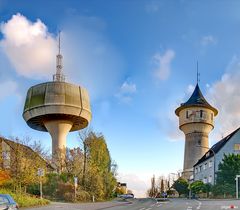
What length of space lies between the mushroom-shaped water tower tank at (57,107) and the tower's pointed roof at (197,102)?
71.6 ft

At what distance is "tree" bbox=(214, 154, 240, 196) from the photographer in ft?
198

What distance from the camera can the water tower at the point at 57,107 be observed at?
236 ft

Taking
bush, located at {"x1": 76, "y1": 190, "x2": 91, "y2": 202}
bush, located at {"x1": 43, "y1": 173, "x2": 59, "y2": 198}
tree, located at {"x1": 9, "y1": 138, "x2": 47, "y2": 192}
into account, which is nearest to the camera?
tree, located at {"x1": 9, "y1": 138, "x2": 47, "y2": 192}

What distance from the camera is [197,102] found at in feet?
291

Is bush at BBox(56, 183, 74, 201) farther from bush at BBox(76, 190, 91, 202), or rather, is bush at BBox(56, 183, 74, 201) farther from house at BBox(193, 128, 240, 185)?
house at BBox(193, 128, 240, 185)

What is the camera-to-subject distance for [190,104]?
87.4 m

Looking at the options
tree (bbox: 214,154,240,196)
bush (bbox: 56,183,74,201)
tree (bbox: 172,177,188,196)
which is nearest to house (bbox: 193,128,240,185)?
tree (bbox: 214,154,240,196)

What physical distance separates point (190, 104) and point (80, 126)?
2241 cm

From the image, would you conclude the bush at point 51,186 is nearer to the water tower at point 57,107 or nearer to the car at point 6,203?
the water tower at point 57,107

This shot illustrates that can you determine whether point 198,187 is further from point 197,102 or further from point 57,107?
point 57,107

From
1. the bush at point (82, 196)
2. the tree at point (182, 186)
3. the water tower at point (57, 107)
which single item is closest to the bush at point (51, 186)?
the bush at point (82, 196)

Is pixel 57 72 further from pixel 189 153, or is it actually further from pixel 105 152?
pixel 189 153

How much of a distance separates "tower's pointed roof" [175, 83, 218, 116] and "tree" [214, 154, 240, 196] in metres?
23.5

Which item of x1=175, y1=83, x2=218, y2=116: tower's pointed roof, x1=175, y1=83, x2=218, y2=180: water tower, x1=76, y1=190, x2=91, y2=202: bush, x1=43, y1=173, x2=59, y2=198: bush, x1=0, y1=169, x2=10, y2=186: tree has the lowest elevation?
x1=76, y1=190, x2=91, y2=202: bush
